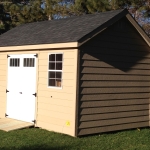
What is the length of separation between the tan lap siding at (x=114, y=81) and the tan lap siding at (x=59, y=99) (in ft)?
0.84

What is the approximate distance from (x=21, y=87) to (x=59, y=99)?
1858 mm

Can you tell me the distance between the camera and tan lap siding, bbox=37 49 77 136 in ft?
33.3

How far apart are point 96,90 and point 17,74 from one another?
296 cm

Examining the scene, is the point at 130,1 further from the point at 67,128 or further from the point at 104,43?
the point at 67,128

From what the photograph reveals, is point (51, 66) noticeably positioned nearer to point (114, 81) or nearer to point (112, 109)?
point (114, 81)

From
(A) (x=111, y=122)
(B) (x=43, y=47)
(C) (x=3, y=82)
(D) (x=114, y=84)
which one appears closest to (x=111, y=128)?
(A) (x=111, y=122)

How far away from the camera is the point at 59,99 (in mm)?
10570

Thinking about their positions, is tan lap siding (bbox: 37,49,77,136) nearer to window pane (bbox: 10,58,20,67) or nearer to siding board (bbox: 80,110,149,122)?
siding board (bbox: 80,110,149,122)

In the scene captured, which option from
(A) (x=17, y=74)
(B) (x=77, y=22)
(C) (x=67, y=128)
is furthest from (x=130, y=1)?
(C) (x=67, y=128)

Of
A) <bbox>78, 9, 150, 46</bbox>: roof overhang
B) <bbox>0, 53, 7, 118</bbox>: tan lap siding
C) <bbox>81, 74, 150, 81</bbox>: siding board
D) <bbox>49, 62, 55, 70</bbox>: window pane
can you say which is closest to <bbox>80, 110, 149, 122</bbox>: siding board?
<bbox>81, 74, 150, 81</bbox>: siding board

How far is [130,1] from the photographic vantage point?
18.6 meters

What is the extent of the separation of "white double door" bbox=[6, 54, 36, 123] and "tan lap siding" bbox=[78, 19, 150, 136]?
1943mm

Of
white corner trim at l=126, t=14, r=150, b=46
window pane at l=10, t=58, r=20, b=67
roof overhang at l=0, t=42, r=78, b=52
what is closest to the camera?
roof overhang at l=0, t=42, r=78, b=52

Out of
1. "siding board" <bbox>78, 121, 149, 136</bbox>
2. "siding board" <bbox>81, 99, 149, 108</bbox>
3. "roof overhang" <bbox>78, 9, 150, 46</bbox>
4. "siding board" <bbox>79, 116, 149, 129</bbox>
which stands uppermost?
"roof overhang" <bbox>78, 9, 150, 46</bbox>
